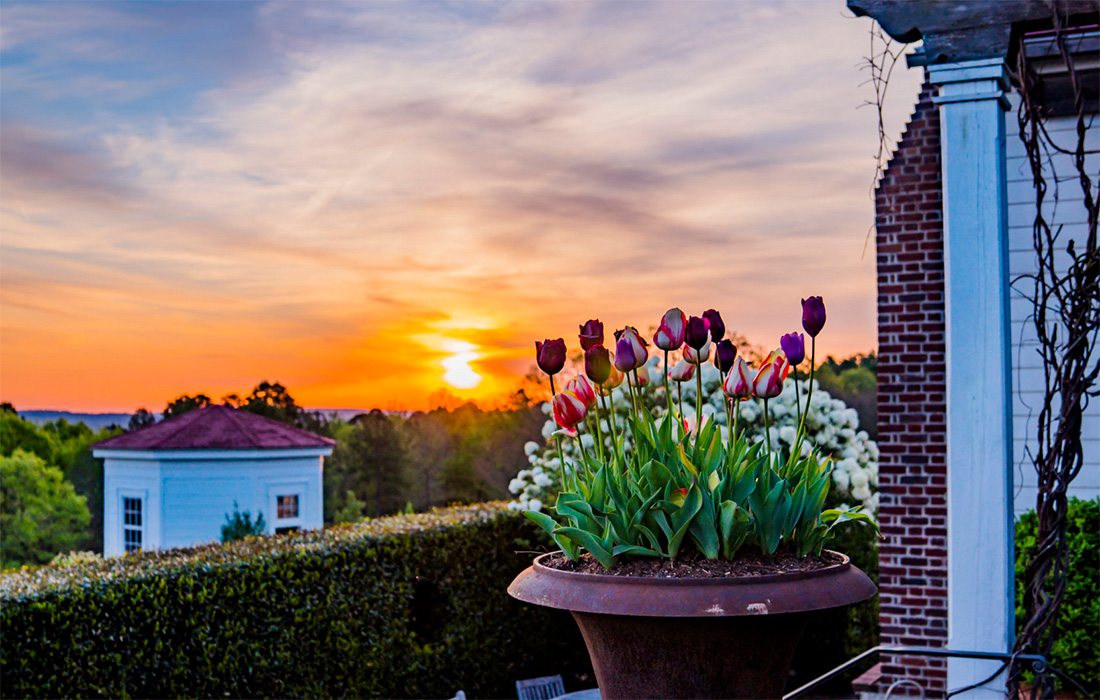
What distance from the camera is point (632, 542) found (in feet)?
7.07

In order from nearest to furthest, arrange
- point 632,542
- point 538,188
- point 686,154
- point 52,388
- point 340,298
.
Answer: point 632,542
point 686,154
point 538,188
point 340,298
point 52,388

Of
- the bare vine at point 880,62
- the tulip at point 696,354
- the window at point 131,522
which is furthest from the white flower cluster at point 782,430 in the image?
the window at point 131,522

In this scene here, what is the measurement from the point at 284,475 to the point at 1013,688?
1622 cm

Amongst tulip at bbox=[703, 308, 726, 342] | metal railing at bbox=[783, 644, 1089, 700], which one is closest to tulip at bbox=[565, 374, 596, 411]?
tulip at bbox=[703, 308, 726, 342]

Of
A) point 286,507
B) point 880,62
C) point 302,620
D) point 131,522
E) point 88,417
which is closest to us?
point 880,62

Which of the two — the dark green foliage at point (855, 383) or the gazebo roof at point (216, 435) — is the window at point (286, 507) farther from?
the dark green foliage at point (855, 383)

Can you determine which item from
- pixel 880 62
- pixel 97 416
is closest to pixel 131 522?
pixel 97 416

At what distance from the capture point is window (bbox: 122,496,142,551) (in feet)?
60.2

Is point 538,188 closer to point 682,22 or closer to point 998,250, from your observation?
point 682,22

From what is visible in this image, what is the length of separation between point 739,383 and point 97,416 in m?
22.3

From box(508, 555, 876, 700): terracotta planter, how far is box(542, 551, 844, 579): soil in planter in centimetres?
5

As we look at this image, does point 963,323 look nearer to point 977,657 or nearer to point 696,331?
point 977,657

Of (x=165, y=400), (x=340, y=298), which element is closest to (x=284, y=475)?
(x=165, y=400)

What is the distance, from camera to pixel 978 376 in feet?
12.1
